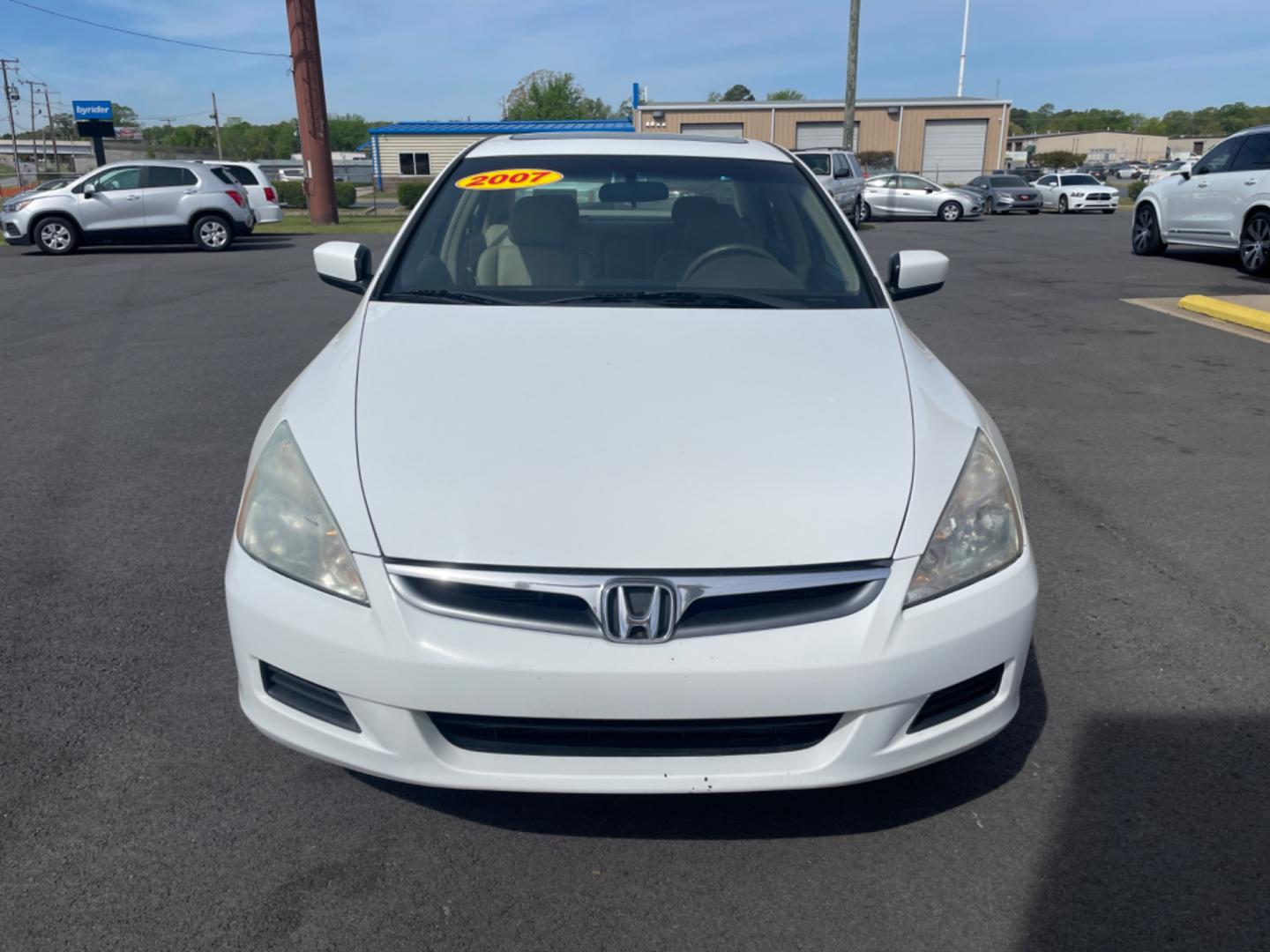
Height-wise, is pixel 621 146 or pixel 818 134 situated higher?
pixel 818 134

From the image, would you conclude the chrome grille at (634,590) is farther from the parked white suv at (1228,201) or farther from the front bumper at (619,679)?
the parked white suv at (1228,201)

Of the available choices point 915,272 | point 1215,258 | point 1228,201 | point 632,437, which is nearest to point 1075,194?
point 1215,258

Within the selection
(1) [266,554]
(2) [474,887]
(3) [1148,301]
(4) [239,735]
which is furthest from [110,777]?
(3) [1148,301]

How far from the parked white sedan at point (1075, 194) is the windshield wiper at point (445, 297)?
34.0 meters

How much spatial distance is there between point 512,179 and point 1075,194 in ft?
110

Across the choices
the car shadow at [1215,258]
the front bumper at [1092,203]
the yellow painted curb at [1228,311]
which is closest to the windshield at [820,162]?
the car shadow at [1215,258]

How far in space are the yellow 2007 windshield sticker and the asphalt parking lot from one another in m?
1.73

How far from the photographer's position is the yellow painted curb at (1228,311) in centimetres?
899

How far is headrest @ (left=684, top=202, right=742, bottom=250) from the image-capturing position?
371cm

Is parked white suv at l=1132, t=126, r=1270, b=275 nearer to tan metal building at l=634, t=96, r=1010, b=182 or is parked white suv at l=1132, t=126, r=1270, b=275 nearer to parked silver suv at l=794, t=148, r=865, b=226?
parked silver suv at l=794, t=148, r=865, b=226

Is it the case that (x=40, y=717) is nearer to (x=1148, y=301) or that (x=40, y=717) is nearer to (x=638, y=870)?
(x=638, y=870)

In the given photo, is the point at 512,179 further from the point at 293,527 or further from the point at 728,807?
the point at 728,807

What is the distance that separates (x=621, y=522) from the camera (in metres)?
2.18

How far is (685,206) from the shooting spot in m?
3.83
